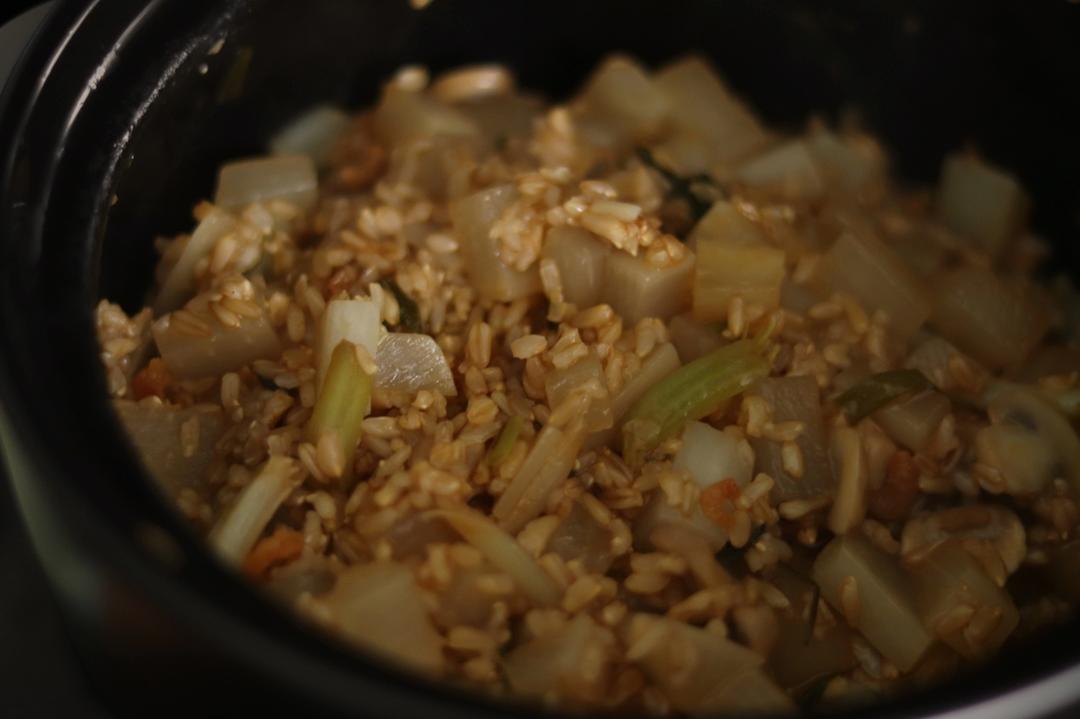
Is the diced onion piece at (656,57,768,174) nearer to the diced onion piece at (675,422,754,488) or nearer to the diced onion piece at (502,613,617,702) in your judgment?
the diced onion piece at (675,422,754,488)

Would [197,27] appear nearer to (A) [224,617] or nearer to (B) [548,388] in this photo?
(B) [548,388]

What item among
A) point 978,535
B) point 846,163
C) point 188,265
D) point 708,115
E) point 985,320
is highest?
point 188,265

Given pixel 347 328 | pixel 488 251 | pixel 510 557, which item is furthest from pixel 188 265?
pixel 510 557

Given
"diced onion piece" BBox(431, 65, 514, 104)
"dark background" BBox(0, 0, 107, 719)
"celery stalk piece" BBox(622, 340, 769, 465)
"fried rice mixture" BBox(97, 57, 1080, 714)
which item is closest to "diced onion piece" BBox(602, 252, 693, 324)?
"fried rice mixture" BBox(97, 57, 1080, 714)

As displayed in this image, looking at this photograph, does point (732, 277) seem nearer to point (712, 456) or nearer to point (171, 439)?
point (712, 456)

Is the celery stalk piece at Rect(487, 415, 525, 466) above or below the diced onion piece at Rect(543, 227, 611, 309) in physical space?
below

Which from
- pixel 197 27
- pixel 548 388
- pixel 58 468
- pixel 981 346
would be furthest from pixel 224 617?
pixel 981 346

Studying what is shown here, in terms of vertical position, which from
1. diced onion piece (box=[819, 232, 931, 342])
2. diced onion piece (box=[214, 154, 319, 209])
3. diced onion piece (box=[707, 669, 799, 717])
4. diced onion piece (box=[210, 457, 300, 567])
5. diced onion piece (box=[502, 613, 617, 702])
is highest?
diced onion piece (box=[214, 154, 319, 209])
